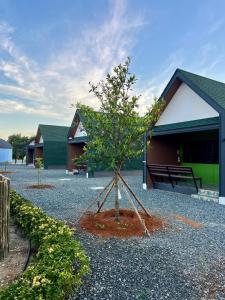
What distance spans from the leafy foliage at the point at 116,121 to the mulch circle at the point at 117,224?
1467 millimetres

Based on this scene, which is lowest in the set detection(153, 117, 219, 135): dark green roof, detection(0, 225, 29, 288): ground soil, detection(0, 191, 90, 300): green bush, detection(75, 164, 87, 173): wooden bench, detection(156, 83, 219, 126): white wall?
detection(0, 225, 29, 288): ground soil

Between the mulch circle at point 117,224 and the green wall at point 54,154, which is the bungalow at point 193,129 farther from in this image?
the green wall at point 54,154

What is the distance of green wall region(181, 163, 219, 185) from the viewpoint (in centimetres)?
1257

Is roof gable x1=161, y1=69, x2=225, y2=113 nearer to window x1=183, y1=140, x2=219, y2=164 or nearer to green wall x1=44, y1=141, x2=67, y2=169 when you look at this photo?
window x1=183, y1=140, x2=219, y2=164

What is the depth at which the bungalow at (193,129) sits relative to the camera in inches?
388

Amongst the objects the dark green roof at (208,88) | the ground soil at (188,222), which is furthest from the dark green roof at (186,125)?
the ground soil at (188,222)

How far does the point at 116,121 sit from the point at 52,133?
26.7 meters

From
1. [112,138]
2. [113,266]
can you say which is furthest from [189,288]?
[112,138]

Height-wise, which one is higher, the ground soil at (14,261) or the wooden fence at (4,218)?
the wooden fence at (4,218)

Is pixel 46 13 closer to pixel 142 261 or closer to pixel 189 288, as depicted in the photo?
pixel 142 261

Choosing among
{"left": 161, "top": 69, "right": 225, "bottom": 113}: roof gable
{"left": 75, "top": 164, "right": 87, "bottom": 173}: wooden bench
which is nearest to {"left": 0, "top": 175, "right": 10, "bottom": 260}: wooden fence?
{"left": 161, "top": 69, "right": 225, "bottom": 113}: roof gable

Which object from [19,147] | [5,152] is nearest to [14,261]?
[5,152]

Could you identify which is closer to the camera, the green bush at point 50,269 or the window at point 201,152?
the green bush at point 50,269

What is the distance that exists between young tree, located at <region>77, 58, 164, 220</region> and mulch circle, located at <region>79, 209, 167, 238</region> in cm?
39
